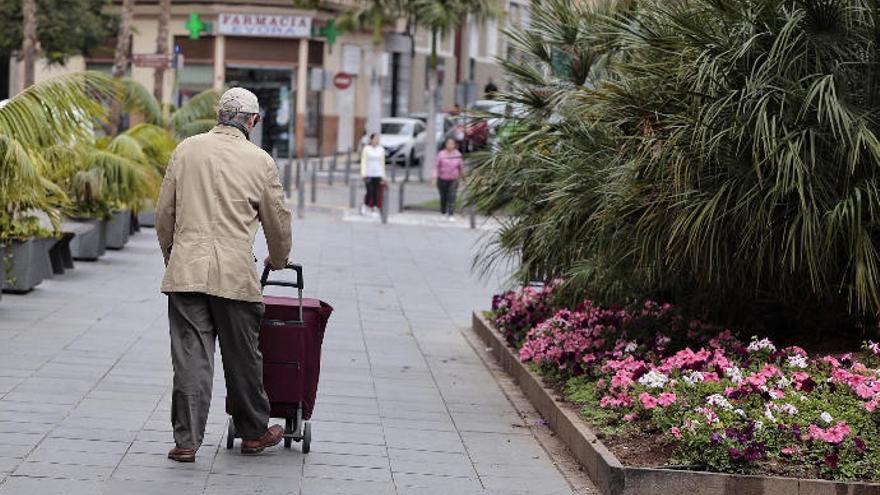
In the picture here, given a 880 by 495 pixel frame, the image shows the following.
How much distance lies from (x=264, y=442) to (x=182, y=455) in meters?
0.48

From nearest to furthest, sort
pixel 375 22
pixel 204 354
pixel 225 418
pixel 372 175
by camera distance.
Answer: pixel 204 354 < pixel 225 418 < pixel 372 175 < pixel 375 22

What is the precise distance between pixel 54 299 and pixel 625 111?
6901 millimetres

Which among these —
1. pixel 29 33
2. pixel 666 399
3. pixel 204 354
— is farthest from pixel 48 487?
pixel 29 33

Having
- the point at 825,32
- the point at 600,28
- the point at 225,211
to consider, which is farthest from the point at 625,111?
the point at 225,211

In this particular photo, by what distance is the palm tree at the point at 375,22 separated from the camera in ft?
149

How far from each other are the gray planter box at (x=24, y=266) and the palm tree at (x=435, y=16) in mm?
28183

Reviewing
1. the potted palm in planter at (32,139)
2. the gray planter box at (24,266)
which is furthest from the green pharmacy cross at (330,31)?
the potted palm in planter at (32,139)

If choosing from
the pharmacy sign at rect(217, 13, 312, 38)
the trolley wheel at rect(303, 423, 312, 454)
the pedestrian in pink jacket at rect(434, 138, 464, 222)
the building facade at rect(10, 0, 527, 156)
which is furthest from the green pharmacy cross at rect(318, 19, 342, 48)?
the trolley wheel at rect(303, 423, 312, 454)

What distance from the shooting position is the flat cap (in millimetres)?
7832

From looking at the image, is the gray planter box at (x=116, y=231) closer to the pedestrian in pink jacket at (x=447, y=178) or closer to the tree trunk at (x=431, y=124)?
the pedestrian in pink jacket at (x=447, y=178)

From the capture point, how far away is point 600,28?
38.4ft

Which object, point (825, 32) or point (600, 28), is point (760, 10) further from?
point (600, 28)

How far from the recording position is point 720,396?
26.2 ft

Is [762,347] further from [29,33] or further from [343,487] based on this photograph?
[29,33]
